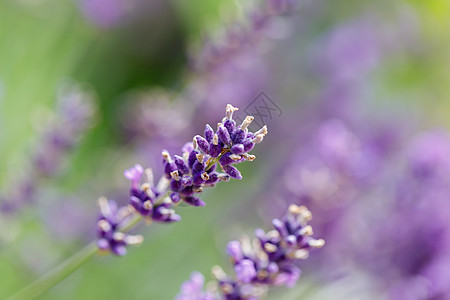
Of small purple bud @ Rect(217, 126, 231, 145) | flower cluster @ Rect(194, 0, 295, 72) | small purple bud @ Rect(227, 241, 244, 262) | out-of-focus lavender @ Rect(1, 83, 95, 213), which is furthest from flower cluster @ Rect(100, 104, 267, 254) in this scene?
flower cluster @ Rect(194, 0, 295, 72)

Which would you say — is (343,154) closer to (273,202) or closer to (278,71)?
(273,202)

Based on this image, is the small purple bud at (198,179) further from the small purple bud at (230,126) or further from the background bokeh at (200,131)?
the background bokeh at (200,131)

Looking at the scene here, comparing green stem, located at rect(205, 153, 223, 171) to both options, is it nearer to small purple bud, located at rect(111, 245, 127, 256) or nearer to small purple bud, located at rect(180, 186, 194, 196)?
small purple bud, located at rect(180, 186, 194, 196)

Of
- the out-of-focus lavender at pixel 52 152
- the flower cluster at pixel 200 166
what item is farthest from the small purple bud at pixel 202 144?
the out-of-focus lavender at pixel 52 152

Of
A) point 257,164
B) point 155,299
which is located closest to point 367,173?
point 257,164

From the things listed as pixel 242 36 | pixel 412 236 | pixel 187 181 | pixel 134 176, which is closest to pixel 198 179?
pixel 187 181

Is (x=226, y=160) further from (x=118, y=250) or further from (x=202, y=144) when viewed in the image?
(x=118, y=250)
